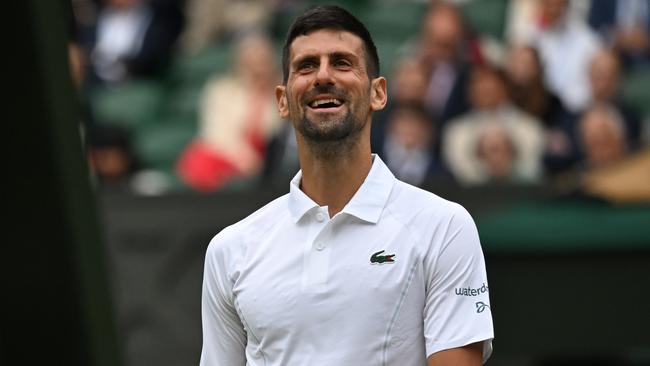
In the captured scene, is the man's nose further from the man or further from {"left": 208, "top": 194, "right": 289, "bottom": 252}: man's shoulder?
{"left": 208, "top": 194, "right": 289, "bottom": 252}: man's shoulder

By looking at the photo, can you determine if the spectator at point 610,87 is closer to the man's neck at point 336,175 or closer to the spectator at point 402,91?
the spectator at point 402,91

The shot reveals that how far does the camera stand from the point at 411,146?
24.9 ft

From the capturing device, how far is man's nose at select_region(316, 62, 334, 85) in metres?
2.51

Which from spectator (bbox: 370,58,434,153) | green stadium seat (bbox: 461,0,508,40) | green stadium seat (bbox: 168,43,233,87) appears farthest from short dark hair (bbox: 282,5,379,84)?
green stadium seat (bbox: 168,43,233,87)

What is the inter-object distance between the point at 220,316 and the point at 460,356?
0.57 metres

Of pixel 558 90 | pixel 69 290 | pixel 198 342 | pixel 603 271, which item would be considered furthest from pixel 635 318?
pixel 69 290

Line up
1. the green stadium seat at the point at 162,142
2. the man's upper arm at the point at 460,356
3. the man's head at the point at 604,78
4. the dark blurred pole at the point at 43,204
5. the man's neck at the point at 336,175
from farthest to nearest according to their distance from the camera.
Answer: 1. the green stadium seat at the point at 162,142
2. the man's head at the point at 604,78
3. the man's neck at the point at 336,175
4. the man's upper arm at the point at 460,356
5. the dark blurred pole at the point at 43,204

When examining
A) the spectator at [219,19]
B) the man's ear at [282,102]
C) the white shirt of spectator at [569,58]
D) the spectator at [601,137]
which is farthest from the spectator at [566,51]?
the man's ear at [282,102]

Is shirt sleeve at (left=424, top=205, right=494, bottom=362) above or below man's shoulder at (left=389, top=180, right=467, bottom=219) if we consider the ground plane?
below

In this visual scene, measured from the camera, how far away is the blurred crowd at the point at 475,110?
24.3ft

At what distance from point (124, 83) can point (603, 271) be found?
4408mm

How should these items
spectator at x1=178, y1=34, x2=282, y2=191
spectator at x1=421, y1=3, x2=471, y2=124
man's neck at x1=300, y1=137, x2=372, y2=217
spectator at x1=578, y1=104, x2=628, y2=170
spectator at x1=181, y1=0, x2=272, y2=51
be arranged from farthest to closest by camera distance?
spectator at x1=181, y1=0, x2=272, y2=51
spectator at x1=178, y1=34, x2=282, y2=191
spectator at x1=421, y1=3, x2=471, y2=124
spectator at x1=578, y1=104, x2=628, y2=170
man's neck at x1=300, y1=137, x2=372, y2=217

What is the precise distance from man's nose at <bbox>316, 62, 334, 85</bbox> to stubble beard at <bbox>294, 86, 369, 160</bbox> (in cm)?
2

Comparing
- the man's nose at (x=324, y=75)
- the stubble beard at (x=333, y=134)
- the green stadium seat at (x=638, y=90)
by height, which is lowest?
the green stadium seat at (x=638, y=90)
